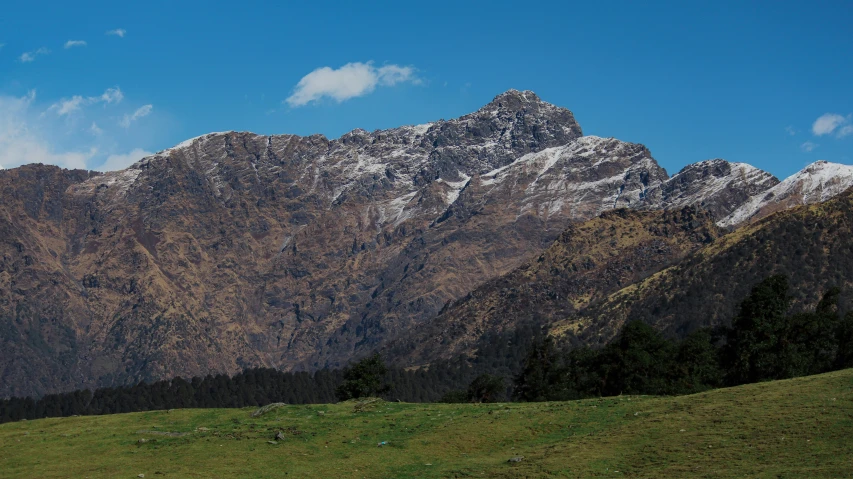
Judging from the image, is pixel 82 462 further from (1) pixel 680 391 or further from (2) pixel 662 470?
(1) pixel 680 391

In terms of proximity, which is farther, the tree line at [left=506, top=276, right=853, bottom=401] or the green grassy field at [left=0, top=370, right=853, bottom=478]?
the tree line at [left=506, top=276, right=853, bottom=401]

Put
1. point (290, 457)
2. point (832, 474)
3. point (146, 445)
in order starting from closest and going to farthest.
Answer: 1. point (832, 474)
2. point (290, 457)
3. point (146, 445)

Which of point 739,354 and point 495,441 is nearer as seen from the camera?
point 495,441

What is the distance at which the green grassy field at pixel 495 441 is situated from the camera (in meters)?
58.1

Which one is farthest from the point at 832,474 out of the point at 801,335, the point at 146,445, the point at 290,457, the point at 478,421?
the point at 801,335

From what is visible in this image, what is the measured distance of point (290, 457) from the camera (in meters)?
68.0

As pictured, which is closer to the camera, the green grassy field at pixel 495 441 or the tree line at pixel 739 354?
the green grassy field at pixel 495 441

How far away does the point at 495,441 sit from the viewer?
2758 inches

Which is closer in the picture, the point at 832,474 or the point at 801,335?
the point at 832,474

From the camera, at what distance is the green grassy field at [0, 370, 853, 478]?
58.1 m

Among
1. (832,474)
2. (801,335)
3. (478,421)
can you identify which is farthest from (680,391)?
(832,474)

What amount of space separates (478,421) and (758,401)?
2145 cm

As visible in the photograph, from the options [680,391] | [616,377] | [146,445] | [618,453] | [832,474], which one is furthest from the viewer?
[616,377]

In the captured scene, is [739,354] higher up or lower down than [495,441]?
higher up
